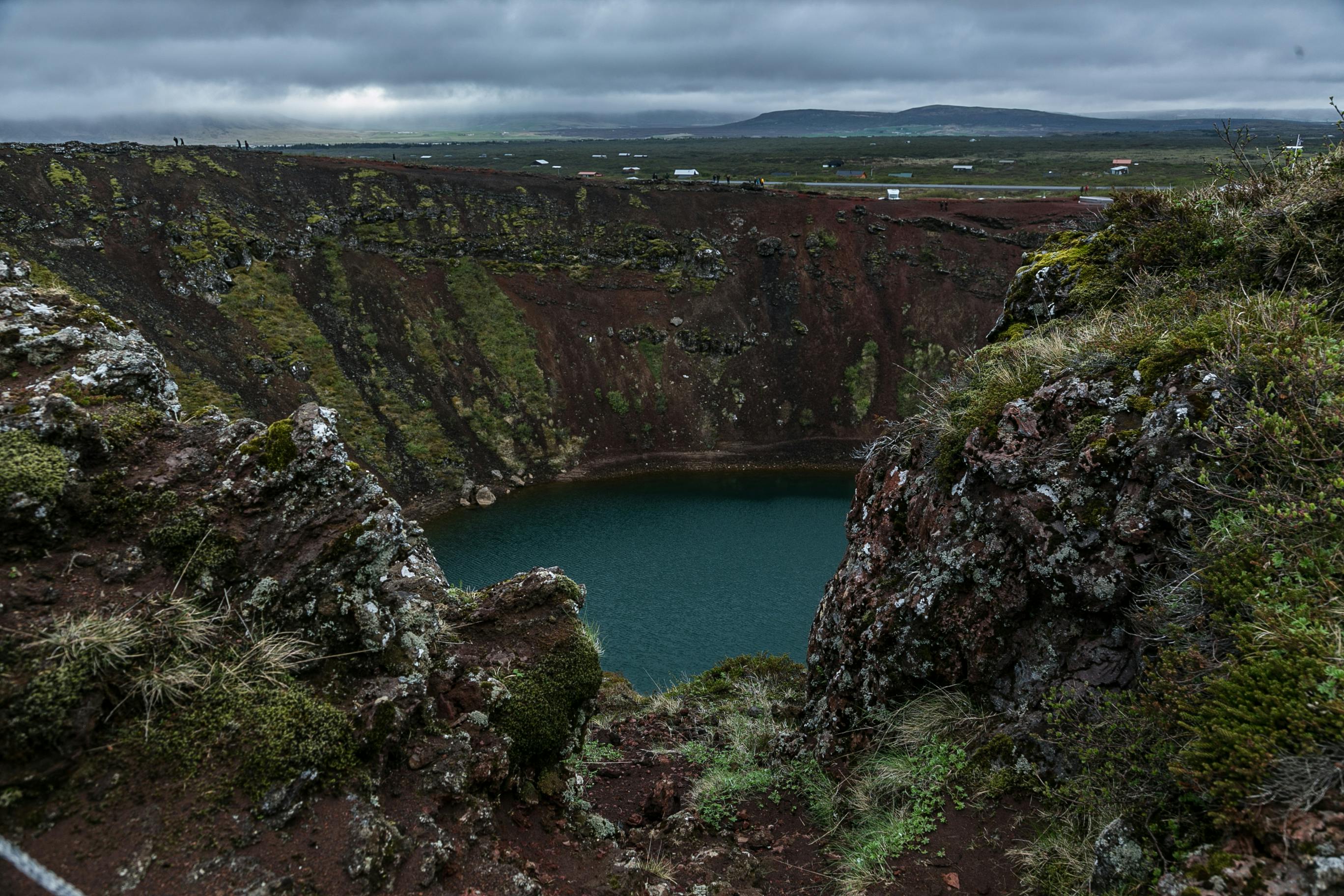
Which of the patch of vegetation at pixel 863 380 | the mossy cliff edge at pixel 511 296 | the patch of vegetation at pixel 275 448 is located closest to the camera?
the patch of vegetation at pixel 275 448

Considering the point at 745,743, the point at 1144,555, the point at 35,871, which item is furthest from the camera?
the point at 745,743

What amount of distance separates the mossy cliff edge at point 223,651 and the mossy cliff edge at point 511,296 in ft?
120

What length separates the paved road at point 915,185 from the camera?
4023 inches

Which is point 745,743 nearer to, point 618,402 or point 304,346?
point 618,402

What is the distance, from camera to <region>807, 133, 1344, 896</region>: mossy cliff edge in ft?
16.2

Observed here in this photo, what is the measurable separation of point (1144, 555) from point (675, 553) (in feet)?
101

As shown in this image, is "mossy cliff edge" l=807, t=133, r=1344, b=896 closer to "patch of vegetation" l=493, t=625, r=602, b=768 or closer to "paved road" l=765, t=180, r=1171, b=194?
"patch of vegetation" l=493, t=625, r=602, b=768

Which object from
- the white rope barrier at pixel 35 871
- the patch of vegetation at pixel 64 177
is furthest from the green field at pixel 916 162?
the white rope barrier at pixel 35 871

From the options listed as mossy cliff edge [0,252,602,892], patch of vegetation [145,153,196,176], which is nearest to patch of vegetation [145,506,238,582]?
mossy cliff edge [0,252,602,892]

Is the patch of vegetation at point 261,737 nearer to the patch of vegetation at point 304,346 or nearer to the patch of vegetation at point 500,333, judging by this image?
the patch of vegetation at point 304,346

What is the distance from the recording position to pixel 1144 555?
7.90m

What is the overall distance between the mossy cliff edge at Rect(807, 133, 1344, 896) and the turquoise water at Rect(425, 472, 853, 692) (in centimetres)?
1522

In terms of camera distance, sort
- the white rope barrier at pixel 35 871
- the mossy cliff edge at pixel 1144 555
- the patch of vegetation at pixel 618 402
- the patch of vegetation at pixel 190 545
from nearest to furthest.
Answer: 1. the white rope barrier at pixel 35 871
2. the mossy cliff edge at pixel 1144 555
3. the patch of vegetation at pixel 190 545
4. the patch of vegetation at pixel 618 402

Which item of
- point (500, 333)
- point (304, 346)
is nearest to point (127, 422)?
point (304, 346)
